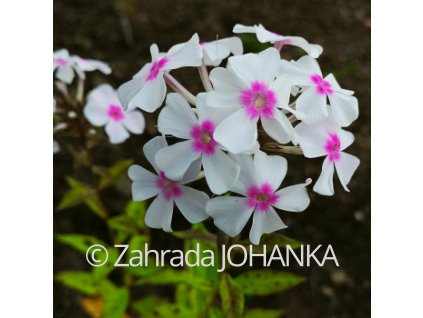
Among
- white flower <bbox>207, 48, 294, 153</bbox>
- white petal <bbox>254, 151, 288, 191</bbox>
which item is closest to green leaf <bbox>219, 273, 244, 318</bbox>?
white petal <bbox>254, 151, 288, 191</bbox>

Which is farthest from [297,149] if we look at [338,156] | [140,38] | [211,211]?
[140,38]

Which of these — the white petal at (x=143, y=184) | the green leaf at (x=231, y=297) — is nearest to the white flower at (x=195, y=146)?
the white petal at (x=143, y=184)

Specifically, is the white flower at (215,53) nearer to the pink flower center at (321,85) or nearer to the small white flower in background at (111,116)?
the pink flower center at (321,85)

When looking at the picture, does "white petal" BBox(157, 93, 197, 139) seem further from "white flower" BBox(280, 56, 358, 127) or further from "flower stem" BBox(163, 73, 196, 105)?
"white flower" BBox(280, 56, 358, 127)

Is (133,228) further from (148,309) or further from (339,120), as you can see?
(339,120)

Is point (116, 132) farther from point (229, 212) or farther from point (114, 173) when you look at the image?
point (229, 212)

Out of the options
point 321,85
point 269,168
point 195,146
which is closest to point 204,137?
point 195,146
